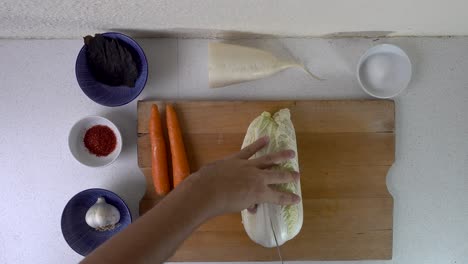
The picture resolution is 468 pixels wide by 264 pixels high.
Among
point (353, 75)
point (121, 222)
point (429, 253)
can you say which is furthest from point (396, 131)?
point (121, 222)

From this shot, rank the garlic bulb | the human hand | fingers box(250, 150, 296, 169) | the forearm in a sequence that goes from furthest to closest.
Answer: the garlic bulb, fingers box(250, 150, 296, 169), the human hand, the forearm

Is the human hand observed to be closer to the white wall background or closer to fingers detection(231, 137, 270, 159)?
fingers detection(231, 137, 270, 159)

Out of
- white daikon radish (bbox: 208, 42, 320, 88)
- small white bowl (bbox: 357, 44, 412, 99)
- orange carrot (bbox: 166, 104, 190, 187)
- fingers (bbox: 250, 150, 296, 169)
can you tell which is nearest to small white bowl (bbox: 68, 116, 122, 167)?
orange carrot (bbox: 166, 104, 190, 187)

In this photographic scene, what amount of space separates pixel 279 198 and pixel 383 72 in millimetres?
465

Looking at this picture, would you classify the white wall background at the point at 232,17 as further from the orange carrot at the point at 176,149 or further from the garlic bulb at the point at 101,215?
the garlic bulb at the point at 101,215

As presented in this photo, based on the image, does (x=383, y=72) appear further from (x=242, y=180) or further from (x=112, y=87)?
(x=112, y=87)

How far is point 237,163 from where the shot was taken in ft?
2.42

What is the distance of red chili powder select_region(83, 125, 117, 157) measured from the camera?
38.0 inches

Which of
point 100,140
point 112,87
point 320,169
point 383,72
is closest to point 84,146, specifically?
point 100,140

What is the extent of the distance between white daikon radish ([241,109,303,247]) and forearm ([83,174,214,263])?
0.25 meters

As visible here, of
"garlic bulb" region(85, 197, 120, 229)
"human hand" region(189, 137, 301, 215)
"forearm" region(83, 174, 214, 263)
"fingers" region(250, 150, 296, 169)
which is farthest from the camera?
"garlic bulb" region(85, 197, 120, 229)

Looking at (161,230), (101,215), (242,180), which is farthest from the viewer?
(101,215)

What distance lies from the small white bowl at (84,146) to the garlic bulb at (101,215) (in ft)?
0.33

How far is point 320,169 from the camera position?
100 centimetres
